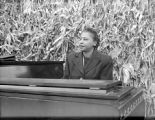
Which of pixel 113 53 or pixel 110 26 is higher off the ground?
pixel 110 26

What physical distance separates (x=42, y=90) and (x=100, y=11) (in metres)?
1.88

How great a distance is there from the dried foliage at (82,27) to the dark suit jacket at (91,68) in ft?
2.32

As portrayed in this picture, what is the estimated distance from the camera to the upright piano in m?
1.33

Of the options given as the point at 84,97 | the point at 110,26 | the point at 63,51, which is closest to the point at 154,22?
the point at 110,26

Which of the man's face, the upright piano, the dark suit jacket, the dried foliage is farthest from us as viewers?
the dried foliage

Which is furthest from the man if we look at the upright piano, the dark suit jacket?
the upright piano

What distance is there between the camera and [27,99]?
1.50 metres

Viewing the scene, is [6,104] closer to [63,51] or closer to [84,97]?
[84,97]

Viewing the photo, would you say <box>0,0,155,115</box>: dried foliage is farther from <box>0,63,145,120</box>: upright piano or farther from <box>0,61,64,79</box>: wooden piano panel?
<box>0,63,145,120</box>: upright piano

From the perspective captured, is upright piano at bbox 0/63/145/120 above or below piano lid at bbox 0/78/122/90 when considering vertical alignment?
below

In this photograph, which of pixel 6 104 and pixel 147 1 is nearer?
pixel 6 104

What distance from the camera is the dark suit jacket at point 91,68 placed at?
7.31ft

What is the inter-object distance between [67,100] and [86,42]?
1.04m

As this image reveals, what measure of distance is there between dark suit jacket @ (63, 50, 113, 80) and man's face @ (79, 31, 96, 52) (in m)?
0.07
